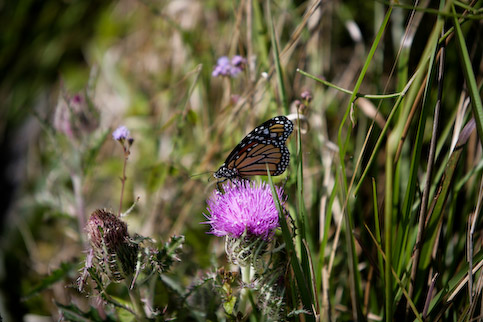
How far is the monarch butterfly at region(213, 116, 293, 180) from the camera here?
157cm

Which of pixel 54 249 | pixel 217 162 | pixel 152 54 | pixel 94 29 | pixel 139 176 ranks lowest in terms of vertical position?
pixel 54 249

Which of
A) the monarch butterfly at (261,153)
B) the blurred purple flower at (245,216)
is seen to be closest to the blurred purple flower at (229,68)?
the monarch butterfly at (261,153)

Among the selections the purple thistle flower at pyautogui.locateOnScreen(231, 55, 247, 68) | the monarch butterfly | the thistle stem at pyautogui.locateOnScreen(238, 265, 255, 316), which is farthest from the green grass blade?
the purple thistle flower at pyautogui.locateOnScreen(231, 55, 247, 68)

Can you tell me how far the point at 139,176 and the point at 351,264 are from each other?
6.27ft

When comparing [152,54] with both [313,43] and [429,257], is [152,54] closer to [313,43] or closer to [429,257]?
[313,43]

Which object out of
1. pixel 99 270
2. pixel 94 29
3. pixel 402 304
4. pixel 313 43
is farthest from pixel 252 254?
pixel 94 29

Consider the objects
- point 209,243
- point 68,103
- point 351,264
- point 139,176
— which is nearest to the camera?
point 351,264

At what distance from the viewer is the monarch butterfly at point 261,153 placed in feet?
5.16

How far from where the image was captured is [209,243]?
2238 millimetres

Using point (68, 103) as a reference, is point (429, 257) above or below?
below

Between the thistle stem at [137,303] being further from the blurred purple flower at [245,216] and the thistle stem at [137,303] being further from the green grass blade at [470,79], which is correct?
the green grass blade at [470,79]

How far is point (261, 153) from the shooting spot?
66.2 inches

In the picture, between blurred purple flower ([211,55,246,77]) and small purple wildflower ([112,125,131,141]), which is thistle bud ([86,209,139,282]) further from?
blurred purple flower ([211,55,246,77])

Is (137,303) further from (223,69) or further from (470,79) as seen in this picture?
(470,79)
